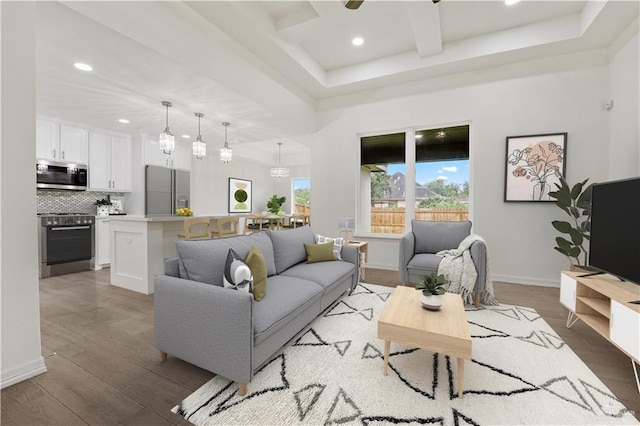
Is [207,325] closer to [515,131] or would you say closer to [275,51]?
[275,51]

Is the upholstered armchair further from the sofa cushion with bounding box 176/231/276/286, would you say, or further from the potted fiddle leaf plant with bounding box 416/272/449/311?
the sofa cushion with bounding box 176/231/276/286

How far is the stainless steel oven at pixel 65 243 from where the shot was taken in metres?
4.04

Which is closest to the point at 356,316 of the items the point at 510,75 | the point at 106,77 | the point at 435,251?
the point at 435,251

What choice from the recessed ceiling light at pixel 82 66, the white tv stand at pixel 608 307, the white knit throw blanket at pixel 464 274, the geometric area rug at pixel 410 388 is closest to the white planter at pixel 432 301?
the geometric area rug at pixel 410 388

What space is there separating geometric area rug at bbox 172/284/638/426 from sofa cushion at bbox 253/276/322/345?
320mm

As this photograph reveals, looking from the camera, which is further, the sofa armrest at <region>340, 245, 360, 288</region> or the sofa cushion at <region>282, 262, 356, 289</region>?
the sofa armrest at <region>340, 245, 360, 288</region>

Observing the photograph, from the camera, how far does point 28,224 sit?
5.74 feet

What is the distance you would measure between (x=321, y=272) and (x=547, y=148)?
3680 mm

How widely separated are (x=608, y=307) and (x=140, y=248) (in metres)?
4.76

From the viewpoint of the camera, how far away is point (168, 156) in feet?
19.3

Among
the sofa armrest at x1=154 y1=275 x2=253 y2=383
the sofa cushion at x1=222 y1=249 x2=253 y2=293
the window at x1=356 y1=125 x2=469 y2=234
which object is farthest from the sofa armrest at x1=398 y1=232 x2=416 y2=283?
the sofa armrest at x1=154 y1=275 x2=253 y2=383

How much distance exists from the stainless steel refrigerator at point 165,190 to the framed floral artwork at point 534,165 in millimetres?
6424

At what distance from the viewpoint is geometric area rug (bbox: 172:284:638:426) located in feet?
4.63

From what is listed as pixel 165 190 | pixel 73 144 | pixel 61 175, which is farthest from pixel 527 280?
pixel 73 144
